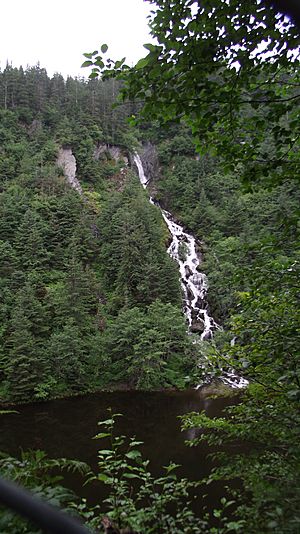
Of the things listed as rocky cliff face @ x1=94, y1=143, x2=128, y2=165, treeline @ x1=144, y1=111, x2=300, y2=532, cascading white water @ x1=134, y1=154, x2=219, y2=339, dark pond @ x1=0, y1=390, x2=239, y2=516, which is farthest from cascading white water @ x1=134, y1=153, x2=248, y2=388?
treeline @ x1=144, y1=111, x2=300, y2=532

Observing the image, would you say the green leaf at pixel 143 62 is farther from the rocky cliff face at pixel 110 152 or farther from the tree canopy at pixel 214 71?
the rocky cliff face at pixel 110 152

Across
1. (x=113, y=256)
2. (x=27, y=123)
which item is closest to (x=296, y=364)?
(x=113, y=256)

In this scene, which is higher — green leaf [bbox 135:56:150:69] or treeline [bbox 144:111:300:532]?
green leaf [bbox 135:56:150:69]

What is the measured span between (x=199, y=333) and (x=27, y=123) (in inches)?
1833

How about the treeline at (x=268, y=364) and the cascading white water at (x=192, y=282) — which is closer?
the treeline at (x=268, y=364)

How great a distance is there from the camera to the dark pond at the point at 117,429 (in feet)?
39.8

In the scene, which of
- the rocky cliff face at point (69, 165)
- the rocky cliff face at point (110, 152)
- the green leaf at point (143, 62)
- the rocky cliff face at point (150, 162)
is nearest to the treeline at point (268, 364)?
the green leaf at point (143, 62)

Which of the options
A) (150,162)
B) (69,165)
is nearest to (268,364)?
(69,165)

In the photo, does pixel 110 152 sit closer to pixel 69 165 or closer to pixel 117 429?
pixel 69 165

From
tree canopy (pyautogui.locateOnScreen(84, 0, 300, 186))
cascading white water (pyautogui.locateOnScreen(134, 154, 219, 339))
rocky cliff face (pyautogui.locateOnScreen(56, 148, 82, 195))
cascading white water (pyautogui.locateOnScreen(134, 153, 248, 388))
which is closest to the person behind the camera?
tree canopy (pyautogui.locateOnScreen(84, 0, 300, 186))

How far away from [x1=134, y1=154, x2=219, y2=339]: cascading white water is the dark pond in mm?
8330

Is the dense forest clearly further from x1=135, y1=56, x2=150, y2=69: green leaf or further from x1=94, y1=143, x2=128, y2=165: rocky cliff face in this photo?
x1=94, y1=143, x2=128, y2=165: rocky cliff face

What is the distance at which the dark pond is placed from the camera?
12.1 metres

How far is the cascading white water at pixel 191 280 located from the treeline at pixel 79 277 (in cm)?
212
